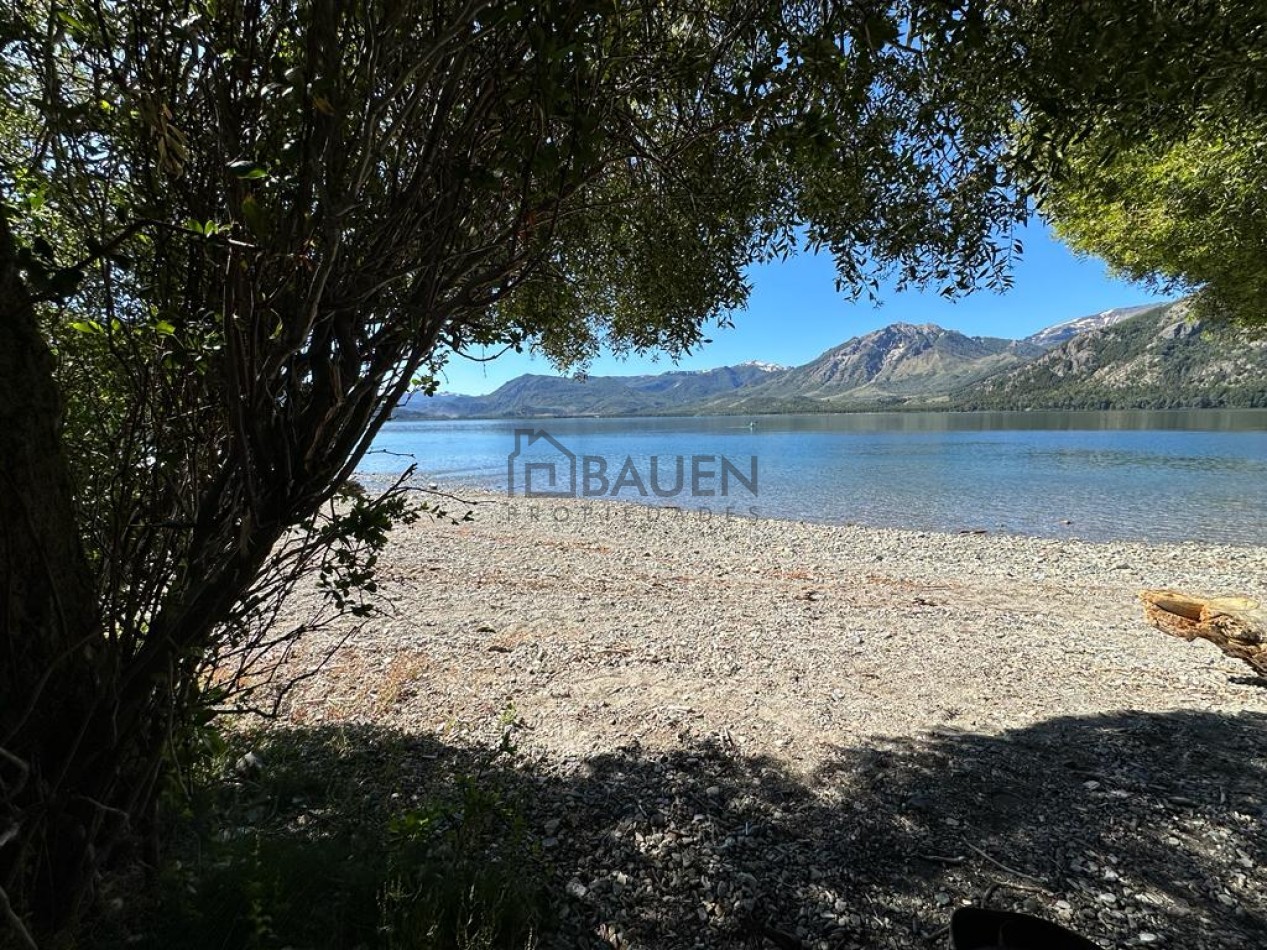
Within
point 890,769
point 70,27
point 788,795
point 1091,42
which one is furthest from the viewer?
point 890,769

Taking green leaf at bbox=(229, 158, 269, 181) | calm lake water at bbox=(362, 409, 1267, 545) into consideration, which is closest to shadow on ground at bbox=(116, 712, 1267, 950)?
green leaf at bbox=(229, 158, 269, 181)

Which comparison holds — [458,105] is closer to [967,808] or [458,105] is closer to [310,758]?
[310,758]

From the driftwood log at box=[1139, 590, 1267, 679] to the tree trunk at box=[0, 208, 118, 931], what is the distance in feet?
30.8

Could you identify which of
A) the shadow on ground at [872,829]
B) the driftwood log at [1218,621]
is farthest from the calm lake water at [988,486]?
the driftwood log at [1218,621]

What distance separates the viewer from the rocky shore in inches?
102

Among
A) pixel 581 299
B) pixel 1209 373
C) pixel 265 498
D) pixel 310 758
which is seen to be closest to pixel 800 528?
pixel 581 299

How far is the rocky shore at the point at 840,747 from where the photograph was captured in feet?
8.48

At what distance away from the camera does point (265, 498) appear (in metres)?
1.99

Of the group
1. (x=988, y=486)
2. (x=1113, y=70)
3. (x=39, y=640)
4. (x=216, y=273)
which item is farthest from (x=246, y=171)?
(x=988, y=486)

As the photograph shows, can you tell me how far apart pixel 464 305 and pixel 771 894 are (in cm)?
300

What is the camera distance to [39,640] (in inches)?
65.6

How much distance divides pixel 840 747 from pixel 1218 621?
6.19 meters

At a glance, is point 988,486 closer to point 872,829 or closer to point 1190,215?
point 1190,215

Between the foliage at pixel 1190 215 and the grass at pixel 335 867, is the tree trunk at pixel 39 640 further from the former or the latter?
the foliage at pixel 1190 215
